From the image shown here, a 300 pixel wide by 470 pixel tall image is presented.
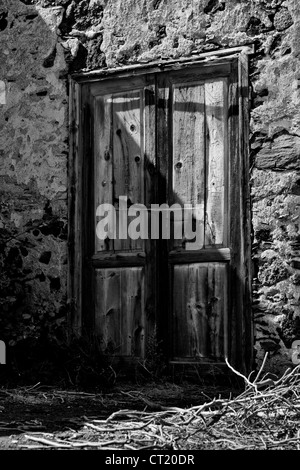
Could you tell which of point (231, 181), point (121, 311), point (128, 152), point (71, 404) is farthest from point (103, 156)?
point (71, 404)

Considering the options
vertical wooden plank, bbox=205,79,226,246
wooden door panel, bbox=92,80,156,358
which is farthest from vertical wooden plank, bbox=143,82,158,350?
vertical wooden plank, bbox=205,79,226,246

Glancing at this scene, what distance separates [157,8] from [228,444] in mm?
3959

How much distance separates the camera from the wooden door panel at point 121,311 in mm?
6977

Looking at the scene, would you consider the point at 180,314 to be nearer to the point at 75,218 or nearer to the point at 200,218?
the point at 200,218

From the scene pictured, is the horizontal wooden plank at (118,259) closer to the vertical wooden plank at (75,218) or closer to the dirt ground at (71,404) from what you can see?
the vertical wooden plank at (75,218)

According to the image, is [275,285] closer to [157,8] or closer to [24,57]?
[157,8]

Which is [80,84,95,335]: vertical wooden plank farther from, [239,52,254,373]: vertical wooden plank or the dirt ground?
[239,52,254,373]: vertical wooden plank

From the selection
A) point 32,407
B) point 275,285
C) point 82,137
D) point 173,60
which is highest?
point 173,60

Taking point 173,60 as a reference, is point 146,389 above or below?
below

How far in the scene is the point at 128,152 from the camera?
281 inches

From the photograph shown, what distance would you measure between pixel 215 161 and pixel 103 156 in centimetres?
101

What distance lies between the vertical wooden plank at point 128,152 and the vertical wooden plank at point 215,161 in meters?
0.59
